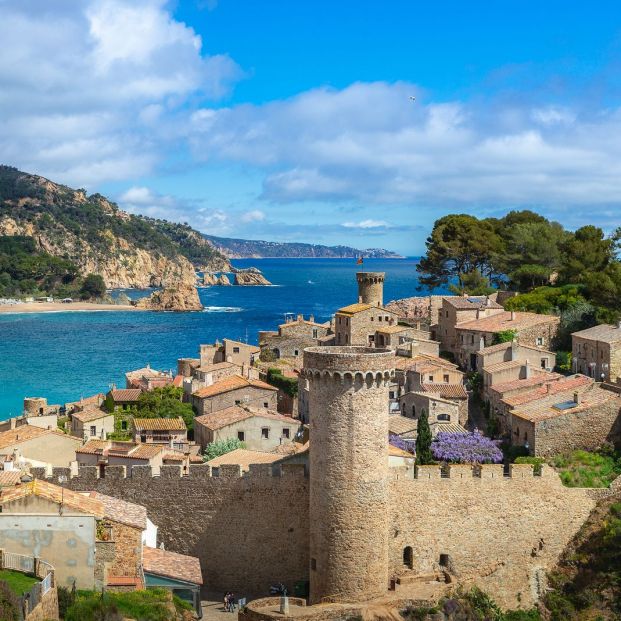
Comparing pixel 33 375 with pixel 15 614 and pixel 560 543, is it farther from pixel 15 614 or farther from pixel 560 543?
pixel 15 614

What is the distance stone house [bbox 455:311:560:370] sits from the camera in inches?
1699

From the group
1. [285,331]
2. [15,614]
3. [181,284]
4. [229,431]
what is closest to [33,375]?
[285,331]

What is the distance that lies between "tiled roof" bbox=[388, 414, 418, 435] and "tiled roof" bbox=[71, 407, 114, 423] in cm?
1342

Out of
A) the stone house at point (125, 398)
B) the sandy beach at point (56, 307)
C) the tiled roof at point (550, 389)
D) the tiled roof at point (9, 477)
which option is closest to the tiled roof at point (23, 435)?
the tiled roof at point (9, 477)

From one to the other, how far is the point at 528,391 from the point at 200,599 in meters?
17.7

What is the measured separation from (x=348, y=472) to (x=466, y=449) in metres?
10.5

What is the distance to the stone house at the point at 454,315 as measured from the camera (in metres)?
47.2

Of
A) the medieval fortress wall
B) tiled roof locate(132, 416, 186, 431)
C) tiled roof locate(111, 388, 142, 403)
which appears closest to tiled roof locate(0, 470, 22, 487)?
the medieval fortress wall

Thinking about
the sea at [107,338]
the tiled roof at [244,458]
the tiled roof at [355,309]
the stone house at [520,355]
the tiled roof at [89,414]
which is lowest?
the sea at [107,338]

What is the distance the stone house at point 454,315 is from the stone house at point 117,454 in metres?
19.9

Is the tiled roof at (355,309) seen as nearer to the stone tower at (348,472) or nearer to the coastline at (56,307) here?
the stone tower at (348,472)

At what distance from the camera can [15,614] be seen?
14711mm

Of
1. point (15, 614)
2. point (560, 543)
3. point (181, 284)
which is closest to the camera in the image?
point (15, 614)

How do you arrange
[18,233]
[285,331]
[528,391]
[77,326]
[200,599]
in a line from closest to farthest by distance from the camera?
[200,599] → [528,391] → [285,331] → [77,326] → [18,233]
